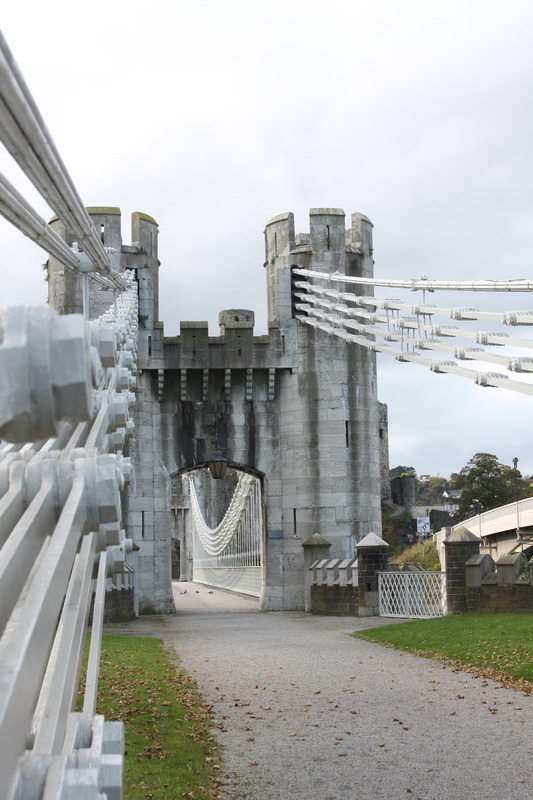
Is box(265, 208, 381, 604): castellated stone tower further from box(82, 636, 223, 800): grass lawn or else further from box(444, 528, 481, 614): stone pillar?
box(82, 636, 223, 800): grass lawn

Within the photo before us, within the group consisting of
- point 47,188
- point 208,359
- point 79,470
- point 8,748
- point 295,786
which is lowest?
point 295,786

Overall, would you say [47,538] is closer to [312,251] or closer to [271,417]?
[271,417]

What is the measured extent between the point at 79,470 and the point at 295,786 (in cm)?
424

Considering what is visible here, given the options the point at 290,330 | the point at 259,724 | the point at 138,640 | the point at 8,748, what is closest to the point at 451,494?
the point at 290,330

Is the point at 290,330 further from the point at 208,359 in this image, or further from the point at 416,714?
the point at 416,714

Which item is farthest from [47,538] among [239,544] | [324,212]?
[239,544]

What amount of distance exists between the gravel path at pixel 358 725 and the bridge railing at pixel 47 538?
323 centimetres

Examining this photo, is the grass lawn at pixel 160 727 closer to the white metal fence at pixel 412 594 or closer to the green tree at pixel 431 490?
the white metal fence at pixel 412 594

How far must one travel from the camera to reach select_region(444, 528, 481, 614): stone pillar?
15664 millimetres

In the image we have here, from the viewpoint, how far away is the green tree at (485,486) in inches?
2395

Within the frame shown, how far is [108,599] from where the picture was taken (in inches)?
712

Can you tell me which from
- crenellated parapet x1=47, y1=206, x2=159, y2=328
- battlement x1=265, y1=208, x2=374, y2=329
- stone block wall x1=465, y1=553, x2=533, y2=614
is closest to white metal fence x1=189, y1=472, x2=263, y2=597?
battlement x1=265, y1=208, x2=374, y2=329

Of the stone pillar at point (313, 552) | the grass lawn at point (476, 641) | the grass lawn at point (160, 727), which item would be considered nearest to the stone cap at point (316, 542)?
the stone pillar at point (313, 552)

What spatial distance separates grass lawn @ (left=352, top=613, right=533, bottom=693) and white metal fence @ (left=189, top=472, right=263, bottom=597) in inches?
417
